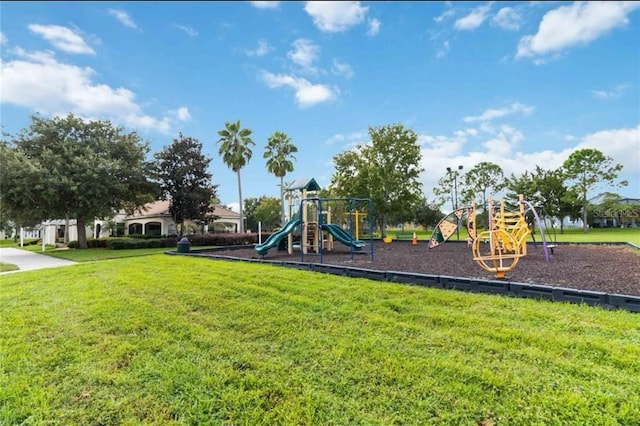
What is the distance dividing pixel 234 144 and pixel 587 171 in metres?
34.4

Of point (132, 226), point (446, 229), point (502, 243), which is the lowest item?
point (502, 243)

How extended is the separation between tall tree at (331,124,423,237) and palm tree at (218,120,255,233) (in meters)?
8.38

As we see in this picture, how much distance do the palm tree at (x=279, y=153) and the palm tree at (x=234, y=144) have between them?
7.77ft

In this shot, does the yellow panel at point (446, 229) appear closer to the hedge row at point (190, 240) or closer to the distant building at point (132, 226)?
the hedge row at point (190, 240)

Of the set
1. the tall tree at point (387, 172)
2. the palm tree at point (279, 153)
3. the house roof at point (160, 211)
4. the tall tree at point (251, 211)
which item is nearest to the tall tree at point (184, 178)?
the house roof at point (160, 211)

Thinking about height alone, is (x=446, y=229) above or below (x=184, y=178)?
below

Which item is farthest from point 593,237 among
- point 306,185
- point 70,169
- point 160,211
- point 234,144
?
point 160,211

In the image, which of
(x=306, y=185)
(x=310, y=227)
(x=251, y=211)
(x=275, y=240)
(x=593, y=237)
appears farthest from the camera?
(x=251, y=211)

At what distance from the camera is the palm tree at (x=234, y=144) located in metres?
26.8

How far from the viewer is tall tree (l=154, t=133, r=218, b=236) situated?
76.1 ft

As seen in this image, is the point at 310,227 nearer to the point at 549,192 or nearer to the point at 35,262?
the point at 35,262

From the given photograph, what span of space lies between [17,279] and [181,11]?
6.60 meters

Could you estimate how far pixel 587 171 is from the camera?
112ft

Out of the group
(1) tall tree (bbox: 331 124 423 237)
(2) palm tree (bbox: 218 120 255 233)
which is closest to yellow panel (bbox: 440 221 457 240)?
(1) tall tree (bbox: 331 124 423 237)
